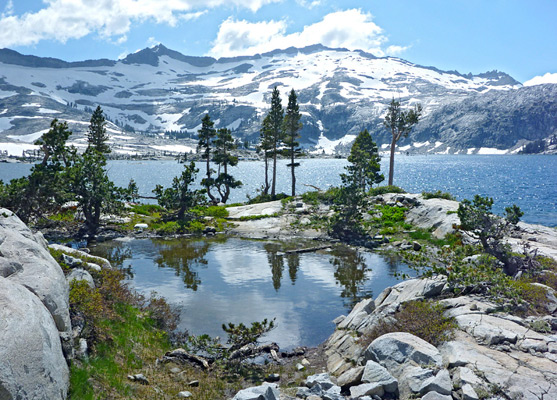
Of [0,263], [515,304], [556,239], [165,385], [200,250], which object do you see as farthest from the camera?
[200,250]

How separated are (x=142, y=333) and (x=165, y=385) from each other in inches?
150

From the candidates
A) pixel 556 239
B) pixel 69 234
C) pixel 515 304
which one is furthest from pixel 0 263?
pixel 556 239

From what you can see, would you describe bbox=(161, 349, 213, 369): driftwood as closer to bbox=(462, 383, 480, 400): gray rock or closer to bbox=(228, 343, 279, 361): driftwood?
bbox=(228, 343, 279, 361): driftwood

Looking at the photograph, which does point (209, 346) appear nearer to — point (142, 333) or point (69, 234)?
point (142, 333)

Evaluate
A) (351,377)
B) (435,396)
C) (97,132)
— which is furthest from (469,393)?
(97,132)

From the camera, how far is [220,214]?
5019 cm

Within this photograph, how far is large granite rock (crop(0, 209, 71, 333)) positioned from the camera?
1039 centimetres

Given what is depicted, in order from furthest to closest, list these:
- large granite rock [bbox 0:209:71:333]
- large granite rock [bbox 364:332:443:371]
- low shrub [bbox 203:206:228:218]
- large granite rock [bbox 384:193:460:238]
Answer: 1. low shrub [bbox 203:206:228:218]
2. large granite rock [bbox 384:193:460:238]
3. large granite rock [bbox 364:332:443:371]
4. large granite rock [bbox 0:209:71:333]

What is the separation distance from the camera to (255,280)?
25891mm

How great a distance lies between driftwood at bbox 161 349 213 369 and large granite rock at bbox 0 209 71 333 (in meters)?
4.39

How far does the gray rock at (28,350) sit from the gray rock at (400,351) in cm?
863

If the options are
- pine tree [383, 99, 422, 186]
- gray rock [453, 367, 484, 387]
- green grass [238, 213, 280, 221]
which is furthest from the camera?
pine tree [383, 99, 422, 186]

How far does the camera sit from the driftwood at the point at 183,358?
14.1 m

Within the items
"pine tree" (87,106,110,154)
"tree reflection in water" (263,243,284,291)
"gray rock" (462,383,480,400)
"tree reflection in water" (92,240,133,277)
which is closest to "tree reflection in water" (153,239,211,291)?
"tree reflection in water" (92,240,133,277)
